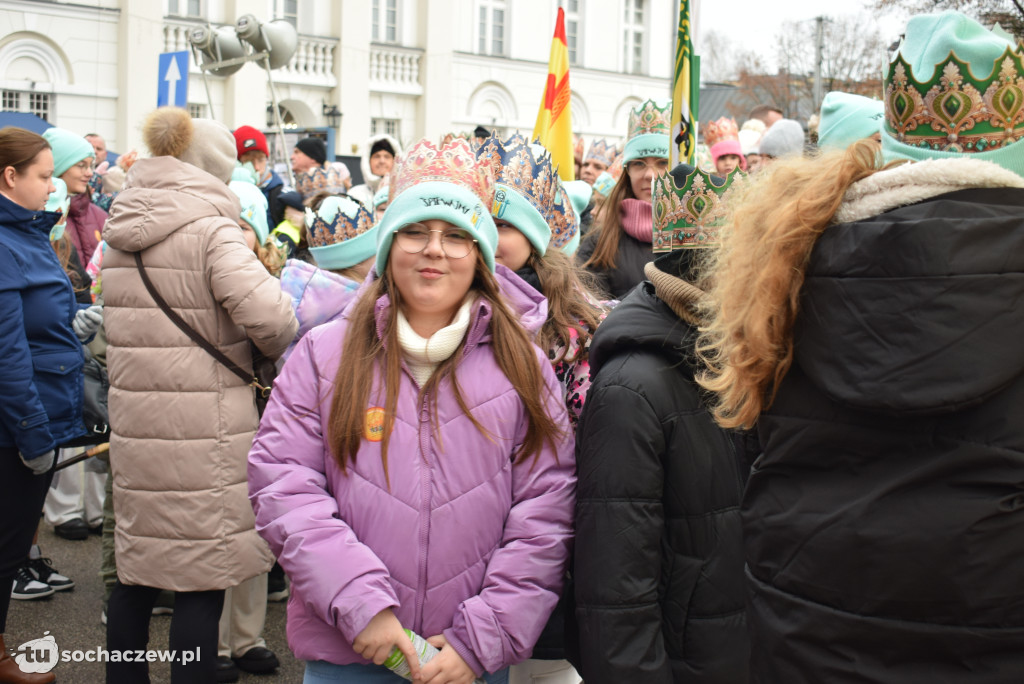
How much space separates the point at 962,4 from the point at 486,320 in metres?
8.22

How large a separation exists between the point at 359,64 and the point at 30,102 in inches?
317

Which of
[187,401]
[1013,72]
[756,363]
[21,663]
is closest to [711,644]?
[756,363]

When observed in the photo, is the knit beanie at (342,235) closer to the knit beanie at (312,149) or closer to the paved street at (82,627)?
the paved street at (82,627)

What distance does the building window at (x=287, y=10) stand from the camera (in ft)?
82.7

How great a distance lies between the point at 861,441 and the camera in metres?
1.71

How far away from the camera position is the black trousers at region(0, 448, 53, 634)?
416 centimetres

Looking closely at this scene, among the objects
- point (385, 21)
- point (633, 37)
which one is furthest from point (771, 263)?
point (633, 37)

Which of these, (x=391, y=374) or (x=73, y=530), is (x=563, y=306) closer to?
(x=391, y=374)

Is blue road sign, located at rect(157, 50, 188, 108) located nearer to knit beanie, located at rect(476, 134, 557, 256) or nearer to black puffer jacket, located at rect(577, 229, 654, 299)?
black puffer jacket, located at rect(577, 229, 654, 299)

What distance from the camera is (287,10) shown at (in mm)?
25531

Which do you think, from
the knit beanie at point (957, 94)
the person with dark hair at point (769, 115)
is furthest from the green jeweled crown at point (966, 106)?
the person with dark hair at point (769, 115)

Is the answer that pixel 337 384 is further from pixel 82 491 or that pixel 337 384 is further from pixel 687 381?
pixel 82 491

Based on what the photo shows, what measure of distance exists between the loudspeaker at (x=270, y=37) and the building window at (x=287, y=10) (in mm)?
14438

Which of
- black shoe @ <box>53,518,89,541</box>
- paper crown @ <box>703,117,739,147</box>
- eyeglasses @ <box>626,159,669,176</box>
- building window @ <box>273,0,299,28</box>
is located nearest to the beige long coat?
eyeglasses @ <box>626,159,669,176</box>
